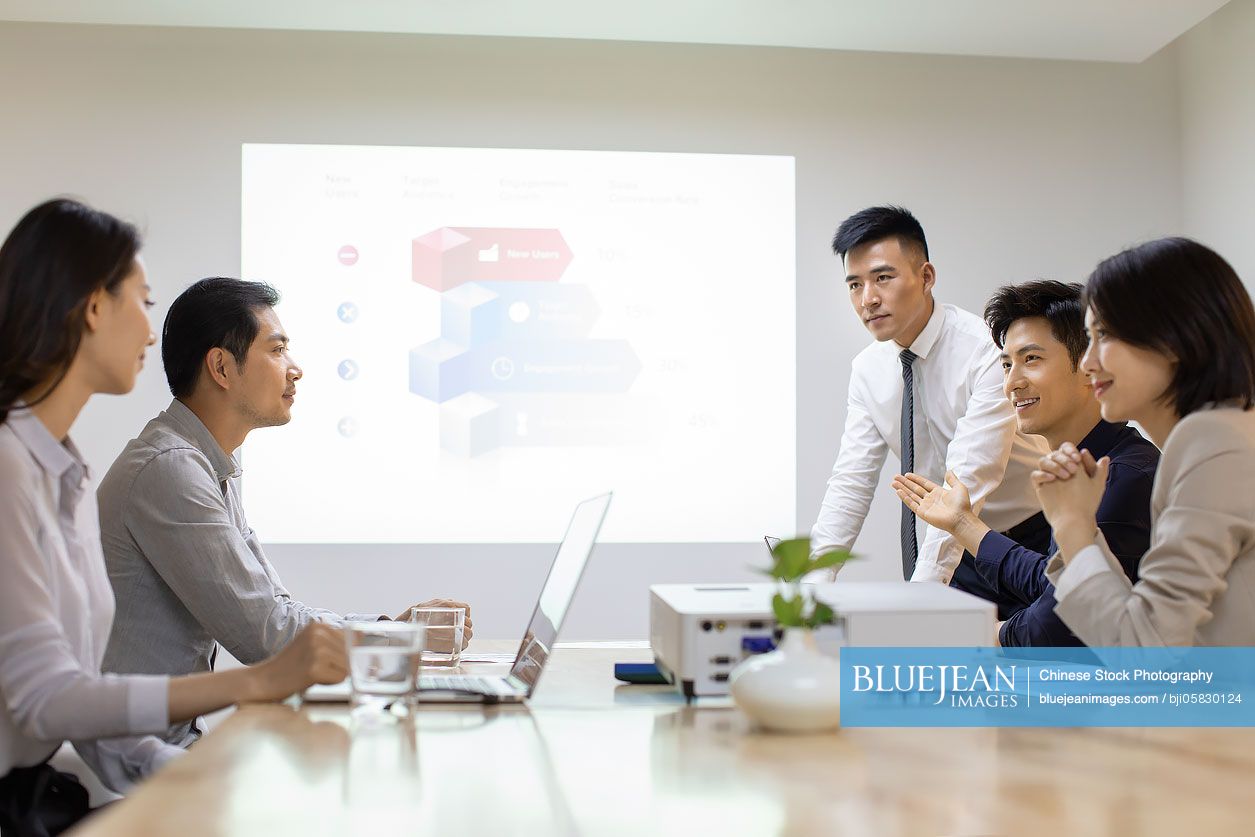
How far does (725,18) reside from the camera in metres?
4.18

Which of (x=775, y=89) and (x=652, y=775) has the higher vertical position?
(x=775, y=89)

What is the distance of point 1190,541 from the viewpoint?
139cm

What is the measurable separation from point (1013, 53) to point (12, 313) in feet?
13.7

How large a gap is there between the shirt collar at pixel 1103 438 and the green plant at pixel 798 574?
3.42 feet

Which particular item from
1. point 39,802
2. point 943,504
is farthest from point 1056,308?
point 39,802

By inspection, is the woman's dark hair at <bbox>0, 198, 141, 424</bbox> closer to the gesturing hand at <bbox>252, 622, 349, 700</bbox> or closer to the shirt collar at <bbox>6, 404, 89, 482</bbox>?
the shirt collar at <bbox>6, 404, 89, 482</bbox>

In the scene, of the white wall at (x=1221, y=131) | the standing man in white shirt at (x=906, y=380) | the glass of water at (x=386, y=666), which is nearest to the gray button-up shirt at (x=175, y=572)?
the glass of water at (x=386, y=666)

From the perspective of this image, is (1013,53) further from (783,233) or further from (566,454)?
(566,454)

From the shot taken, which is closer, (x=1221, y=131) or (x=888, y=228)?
(x=888, y=228)

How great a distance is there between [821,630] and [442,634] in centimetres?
76

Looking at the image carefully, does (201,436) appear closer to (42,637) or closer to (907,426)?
(42,637)

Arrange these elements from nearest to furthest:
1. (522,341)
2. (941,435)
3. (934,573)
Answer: (934,573)
(941,435)
(522,341)

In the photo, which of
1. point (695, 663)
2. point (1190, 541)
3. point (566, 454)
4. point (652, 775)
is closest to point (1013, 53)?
point (566, 454)

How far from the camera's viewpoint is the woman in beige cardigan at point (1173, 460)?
1.40 m
